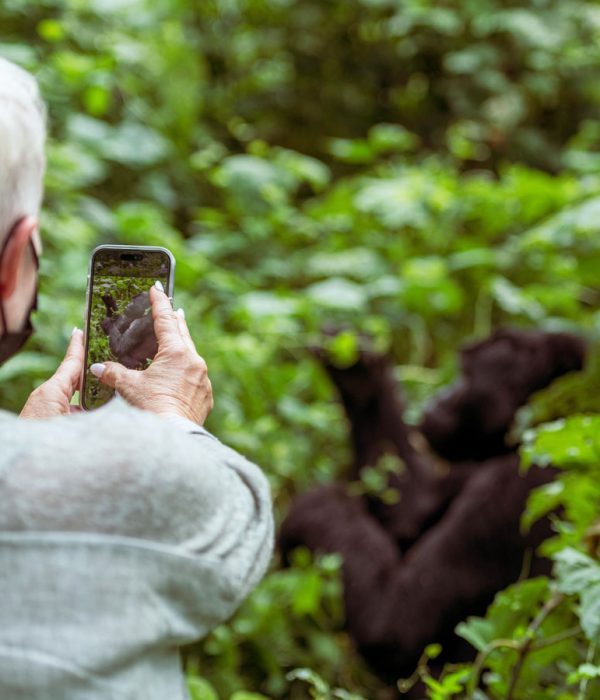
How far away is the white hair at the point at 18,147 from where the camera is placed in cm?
62

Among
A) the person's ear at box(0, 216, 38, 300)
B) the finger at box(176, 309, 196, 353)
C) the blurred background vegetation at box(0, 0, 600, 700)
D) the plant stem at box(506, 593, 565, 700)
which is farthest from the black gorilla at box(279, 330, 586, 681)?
the person's ear at box(0, 216, 38, 300)

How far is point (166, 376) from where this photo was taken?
72cm

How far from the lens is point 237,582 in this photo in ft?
2.06

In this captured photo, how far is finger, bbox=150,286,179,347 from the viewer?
2.39 ft

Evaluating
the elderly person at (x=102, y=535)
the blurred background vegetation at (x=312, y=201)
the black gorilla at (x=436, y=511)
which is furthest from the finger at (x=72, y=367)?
the black gorilla at (x=436, y=511)

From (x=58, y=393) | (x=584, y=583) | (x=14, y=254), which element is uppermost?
(x=14, y=254)

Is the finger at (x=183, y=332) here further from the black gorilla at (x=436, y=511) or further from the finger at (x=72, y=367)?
the black gorilla at (x=436, y=511)

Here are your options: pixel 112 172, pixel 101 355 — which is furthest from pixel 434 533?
pixel 112 172

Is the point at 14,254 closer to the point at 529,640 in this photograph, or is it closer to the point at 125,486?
the point at 125,486

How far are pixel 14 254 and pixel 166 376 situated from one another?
0.48 feet

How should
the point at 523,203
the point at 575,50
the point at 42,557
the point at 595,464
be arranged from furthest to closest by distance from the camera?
the point at 575,50, the point at 523,203, the point at 595,464, the point at 42,557

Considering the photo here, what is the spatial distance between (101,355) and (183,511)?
19 cm

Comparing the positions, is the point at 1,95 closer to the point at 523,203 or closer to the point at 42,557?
the point at 42,557

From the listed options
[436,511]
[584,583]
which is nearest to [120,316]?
[584,583]
